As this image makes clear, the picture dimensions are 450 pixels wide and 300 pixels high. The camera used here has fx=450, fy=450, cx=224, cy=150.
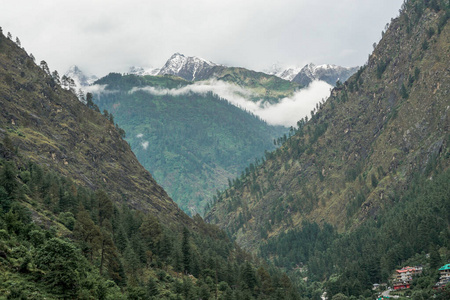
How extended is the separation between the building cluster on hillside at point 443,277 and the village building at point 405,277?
640 inches

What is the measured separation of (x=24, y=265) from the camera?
66.9m

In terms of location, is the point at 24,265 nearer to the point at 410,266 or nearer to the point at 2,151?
the point at 2,151

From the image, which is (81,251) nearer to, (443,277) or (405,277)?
(443,277)

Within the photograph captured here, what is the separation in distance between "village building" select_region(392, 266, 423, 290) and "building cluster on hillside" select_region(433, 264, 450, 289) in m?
16.2

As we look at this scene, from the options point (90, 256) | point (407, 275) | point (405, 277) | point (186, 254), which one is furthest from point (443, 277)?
point (90, 256)

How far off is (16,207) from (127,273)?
3092 centimetres

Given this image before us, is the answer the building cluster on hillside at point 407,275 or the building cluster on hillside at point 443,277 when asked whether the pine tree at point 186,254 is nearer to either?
the building cluster on hillside at point 443,277

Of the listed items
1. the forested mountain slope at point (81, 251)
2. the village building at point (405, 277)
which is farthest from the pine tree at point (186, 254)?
the village building at point (405, 277)

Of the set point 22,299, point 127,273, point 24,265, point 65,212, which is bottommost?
point 22,299

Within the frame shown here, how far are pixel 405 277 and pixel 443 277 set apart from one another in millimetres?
25319

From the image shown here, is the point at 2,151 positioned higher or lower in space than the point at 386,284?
higher

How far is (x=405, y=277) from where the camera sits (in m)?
180

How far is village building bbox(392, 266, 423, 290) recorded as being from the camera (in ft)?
572

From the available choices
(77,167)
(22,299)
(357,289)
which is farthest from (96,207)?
(357,289)
